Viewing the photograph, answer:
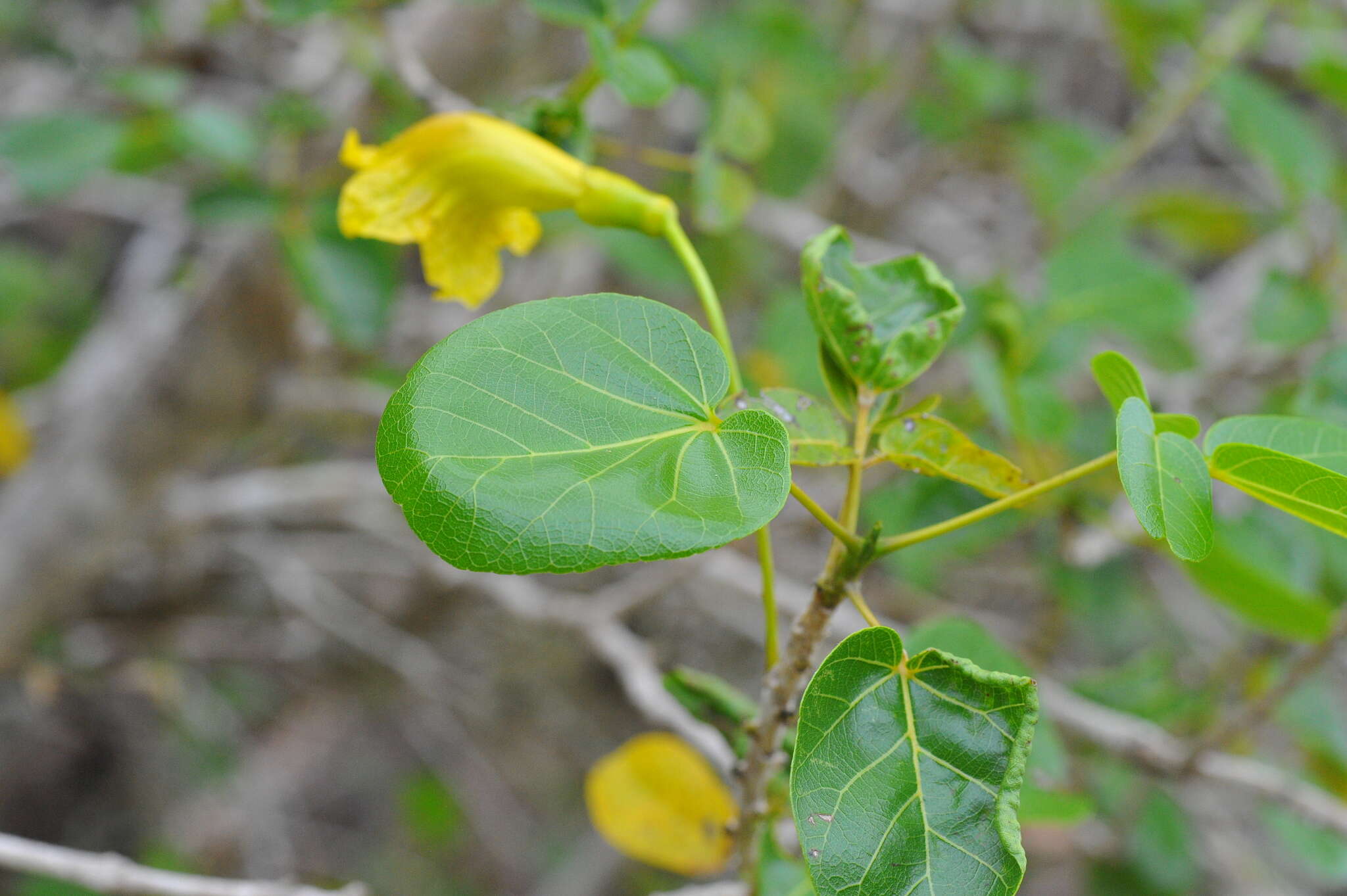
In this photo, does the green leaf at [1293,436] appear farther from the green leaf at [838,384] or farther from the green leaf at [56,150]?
the green leaf at [56,150]

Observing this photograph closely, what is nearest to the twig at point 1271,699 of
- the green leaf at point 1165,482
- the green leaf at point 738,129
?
the green leaf at point 1165,482

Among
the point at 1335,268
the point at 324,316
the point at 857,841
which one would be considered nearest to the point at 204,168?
the point at 324,316

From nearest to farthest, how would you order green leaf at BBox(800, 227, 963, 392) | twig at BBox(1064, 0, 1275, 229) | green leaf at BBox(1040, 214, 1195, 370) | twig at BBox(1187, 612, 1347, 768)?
green leaf at BBox(800, 227, 963, 392) → twig at BBox(1187, 612, 1347, 768) → green leaf at BBox(1040, 214, 1195, 370) → twig at BBox(1064, 0, 1275, 229)

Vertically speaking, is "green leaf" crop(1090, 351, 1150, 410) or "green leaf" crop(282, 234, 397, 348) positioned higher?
"green leaf" crop(1090, 351, 1150, 410)

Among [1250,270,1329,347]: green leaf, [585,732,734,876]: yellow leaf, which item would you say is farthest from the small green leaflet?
[1250,270,1329,347]: green leaf

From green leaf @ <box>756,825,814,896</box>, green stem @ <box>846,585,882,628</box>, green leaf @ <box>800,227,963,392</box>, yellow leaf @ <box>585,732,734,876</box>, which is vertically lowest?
yellow leaf @ <box>585,732,734,876</box>

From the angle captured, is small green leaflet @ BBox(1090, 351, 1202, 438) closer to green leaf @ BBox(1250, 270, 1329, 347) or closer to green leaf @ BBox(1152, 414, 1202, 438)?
green leaf @ BBox(1152, 414, 1202, 438)

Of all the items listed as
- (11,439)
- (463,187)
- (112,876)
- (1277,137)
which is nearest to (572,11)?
(463,187)
